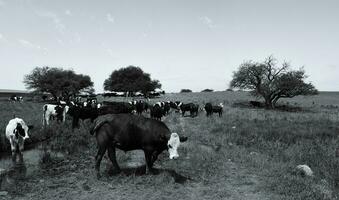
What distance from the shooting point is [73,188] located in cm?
793

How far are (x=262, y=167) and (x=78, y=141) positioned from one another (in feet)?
26.2

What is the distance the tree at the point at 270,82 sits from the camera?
1835 inches

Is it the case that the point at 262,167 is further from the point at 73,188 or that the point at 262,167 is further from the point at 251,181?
the point at 73,188

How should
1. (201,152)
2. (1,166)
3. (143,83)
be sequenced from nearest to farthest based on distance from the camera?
(1,166) < (201,152) < (143,83)

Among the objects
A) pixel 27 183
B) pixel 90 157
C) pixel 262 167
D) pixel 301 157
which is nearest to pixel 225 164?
pixel 262 167

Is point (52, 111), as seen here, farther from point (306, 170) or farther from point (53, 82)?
point (53, 82)

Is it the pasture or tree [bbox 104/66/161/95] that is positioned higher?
tree [bbox 104/66/161/95]

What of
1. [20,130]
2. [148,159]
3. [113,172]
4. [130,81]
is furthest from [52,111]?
[130,81]

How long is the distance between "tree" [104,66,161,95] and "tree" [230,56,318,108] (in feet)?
101

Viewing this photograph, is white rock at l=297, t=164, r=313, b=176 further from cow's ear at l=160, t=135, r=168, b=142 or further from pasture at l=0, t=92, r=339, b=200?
cow's ear at l=160, t=135, r=168, b=142

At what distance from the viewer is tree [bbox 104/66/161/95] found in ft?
253

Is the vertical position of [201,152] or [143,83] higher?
[143,83]

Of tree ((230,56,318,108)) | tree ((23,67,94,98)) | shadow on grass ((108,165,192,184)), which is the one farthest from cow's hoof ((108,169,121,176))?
tree ((23,67,94,98))

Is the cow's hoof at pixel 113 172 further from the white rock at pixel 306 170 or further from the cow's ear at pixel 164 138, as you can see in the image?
the white rock at pixel 306 170
